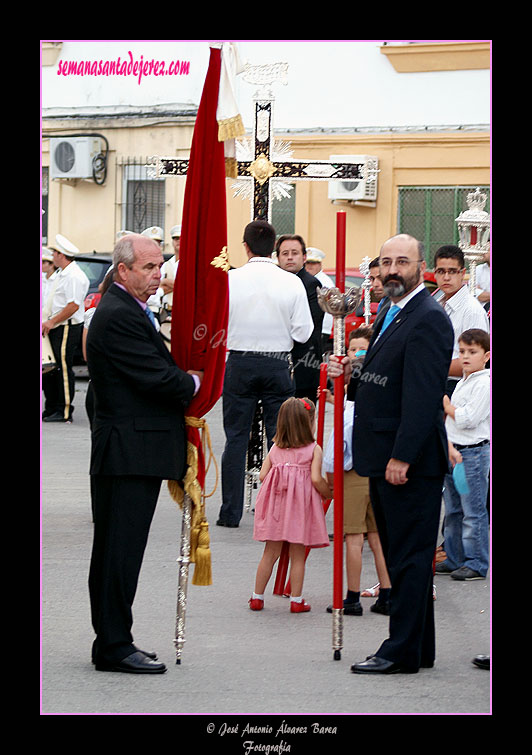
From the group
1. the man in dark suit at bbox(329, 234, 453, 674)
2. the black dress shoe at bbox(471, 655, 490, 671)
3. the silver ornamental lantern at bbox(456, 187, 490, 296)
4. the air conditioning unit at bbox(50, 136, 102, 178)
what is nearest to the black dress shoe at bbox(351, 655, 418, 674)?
Result: the man in dark suit at bbox(329, 234, 453, 674)

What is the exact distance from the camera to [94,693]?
5.40m

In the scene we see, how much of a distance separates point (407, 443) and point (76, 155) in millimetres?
20106

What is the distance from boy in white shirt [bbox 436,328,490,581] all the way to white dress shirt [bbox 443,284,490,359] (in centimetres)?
37

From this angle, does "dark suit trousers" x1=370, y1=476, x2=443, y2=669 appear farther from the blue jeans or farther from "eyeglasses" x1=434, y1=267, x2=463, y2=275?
"eyeglasses" x1=434, y1=267, x2=463, y2=275

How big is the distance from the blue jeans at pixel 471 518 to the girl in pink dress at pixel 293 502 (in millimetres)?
1126

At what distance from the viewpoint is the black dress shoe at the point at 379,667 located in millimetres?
5738

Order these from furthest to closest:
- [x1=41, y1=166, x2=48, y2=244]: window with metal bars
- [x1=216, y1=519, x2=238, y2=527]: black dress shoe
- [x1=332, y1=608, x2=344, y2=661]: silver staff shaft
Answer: [x1=41, y1=166, x2=48, y2=244]: window with metal bars, [x1=216, y1=519, x2=238, y2=527]: black dress shoe, [x1=332, y1=608, x2=344, y2=661]: silver staff shaft

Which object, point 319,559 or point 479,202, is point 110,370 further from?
point 479,202

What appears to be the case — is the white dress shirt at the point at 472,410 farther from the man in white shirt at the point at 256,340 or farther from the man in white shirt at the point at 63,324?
the man in white shirt at the point at 63,324

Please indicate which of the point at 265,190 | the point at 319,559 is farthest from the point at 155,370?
the point at 265,190

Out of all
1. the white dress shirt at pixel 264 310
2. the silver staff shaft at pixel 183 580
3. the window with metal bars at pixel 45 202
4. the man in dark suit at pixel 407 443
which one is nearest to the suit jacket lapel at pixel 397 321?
the man in dark suit at pixel 407 443

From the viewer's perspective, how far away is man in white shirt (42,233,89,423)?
14.6 meters

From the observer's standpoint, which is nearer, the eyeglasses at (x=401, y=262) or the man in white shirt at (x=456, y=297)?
the eyeglasses at (x=401, y=262)

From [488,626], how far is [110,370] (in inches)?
102
